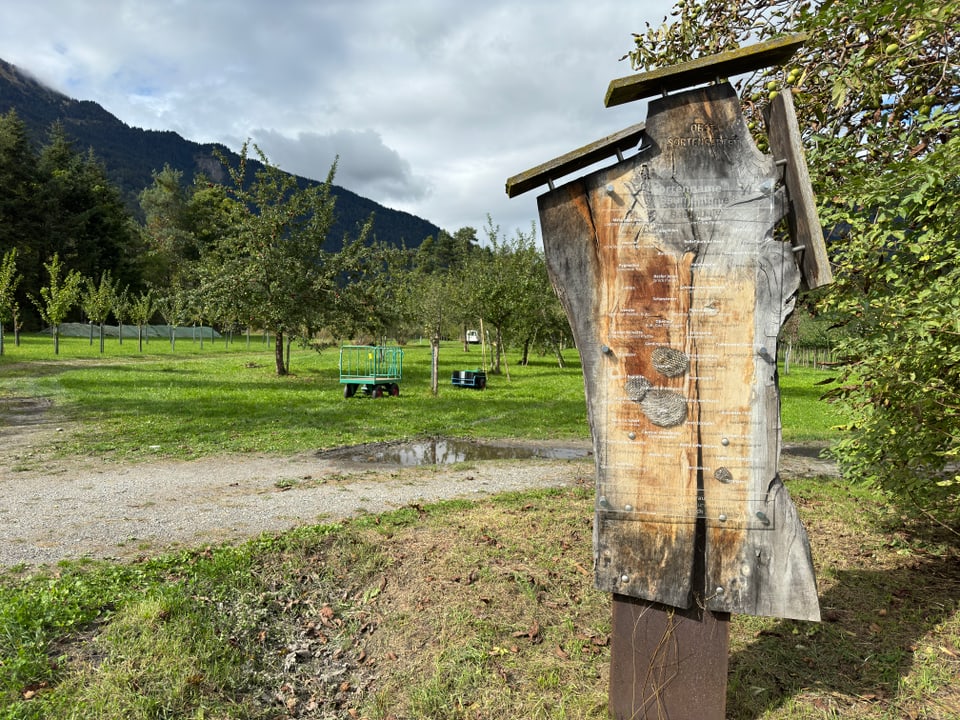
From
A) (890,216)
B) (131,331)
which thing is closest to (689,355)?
(890,216)

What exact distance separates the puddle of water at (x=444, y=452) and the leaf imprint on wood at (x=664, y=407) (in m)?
6.52

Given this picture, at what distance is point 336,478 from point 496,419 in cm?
626

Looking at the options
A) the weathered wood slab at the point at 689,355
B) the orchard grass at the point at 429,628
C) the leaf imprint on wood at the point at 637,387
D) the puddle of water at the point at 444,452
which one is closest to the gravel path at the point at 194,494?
the puddle of water at the point at 444,452

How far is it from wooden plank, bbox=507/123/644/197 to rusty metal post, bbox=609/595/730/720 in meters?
2.02

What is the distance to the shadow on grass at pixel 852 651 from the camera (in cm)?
315

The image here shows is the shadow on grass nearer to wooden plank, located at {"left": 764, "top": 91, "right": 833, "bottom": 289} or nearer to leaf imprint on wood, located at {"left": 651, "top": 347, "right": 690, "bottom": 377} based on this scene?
leaf imprint on wood, located at {"left": 651, "top": 347, "right": 690, "bottom": 377}

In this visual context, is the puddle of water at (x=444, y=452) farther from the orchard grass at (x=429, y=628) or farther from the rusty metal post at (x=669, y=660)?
the rusty metal post at (x=669, y=660)

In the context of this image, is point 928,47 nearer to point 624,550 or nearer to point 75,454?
point 624,550

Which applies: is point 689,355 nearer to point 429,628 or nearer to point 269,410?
point 429,628

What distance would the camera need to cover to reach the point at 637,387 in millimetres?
2730

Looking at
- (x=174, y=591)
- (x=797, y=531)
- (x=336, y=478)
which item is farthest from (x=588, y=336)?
(x=336, y=478)

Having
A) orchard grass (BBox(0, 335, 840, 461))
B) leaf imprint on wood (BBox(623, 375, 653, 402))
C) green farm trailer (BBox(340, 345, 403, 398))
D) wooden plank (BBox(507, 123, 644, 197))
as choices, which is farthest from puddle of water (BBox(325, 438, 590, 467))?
wooden plank (BBox(507, 123, 644, 197))

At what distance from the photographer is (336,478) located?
7816mm

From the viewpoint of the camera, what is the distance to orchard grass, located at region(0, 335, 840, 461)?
10.4 meters
